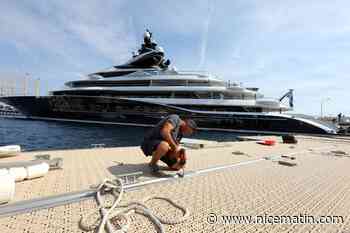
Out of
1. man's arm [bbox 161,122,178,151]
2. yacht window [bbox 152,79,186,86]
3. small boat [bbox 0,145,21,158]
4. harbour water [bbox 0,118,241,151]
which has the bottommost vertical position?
harbour water [bbox 0,118,241,151]

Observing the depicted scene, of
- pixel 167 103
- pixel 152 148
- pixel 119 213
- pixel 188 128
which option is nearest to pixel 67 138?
pixel 167 103

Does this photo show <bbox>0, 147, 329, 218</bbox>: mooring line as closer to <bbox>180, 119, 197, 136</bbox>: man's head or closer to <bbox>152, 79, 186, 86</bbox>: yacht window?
<bbox>180, 119, 197, 136</bbox>: man's head

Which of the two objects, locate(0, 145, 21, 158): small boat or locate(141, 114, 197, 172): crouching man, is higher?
locate(141, 114, 197, 172): crouching man

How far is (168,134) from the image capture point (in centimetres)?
288

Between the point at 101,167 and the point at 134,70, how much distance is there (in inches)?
1221

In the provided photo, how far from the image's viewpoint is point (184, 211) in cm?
200

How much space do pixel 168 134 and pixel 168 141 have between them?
89 mm

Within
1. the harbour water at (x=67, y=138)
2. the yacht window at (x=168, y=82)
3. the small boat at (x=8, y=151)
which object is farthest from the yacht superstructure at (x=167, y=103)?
the small boat at (x=8, y=151)

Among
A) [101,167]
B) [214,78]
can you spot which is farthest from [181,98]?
[101,167]

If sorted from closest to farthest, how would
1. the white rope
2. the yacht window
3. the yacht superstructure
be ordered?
1. the white rope
2. the yacht superstructure
3. the yacht window

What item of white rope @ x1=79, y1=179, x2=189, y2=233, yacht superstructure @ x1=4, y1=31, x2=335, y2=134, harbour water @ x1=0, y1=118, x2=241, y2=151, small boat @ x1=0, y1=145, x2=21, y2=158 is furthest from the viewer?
yacht superstructure @ x1=4, y1=31, x2=335, y2=134

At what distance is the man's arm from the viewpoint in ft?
9.45

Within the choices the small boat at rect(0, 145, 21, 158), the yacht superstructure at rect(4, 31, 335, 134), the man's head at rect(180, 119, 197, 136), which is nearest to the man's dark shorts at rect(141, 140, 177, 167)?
the man's head at rect(180, 119, 197, 136)

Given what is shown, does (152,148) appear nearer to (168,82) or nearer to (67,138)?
(67,138)
